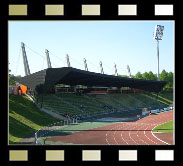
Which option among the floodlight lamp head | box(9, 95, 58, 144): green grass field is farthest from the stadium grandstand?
the floodlight lamp head

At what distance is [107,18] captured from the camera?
919cm

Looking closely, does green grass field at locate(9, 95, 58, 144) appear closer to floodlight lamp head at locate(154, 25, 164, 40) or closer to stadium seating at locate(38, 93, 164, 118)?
stadium seating at locate(38, 93, 164, 118)

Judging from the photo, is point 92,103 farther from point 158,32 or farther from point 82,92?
point 158,32

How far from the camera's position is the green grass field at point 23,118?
104 feet

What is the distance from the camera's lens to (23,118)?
39.7 metres

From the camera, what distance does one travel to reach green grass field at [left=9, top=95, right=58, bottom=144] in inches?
1252

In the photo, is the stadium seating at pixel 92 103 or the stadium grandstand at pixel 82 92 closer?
the stadium grandstand at pixel 82 92

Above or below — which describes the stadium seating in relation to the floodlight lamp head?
below

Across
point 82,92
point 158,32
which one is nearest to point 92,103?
point 82,92

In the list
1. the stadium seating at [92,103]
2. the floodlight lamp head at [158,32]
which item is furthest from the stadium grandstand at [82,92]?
the floodlight lamp head at [158,32]

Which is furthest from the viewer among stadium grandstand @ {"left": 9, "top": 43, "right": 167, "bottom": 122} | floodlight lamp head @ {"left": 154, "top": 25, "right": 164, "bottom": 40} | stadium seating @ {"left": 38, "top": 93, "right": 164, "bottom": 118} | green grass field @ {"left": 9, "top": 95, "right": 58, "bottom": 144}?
floodlight lamp head @ {"left": 154, "top": 25, "right": 164, "bottom": 40}

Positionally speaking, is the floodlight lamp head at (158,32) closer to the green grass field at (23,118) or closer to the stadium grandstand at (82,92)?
the stadium grandstand at (82,92)

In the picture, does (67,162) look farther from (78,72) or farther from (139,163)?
(78,72)

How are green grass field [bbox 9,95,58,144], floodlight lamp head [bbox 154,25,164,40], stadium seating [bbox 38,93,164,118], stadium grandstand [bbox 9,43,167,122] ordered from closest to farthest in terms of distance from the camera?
green grass field [bbox 9,95,58,144] < stadium grandstand [bbox 9,43,167,122] < stadium seating [bbox 38,93,164,118] < floodlight lamp head [bbox 154,25,164,40]
